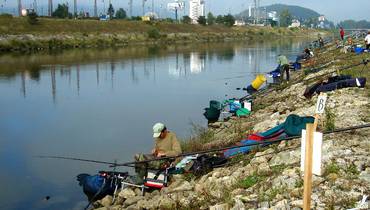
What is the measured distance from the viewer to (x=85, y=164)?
471 inches

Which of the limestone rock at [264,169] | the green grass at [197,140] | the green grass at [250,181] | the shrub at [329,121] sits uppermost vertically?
the shrub at [329,121]

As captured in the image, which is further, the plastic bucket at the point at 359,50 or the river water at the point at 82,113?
the plastic bucket at the point at 359,50

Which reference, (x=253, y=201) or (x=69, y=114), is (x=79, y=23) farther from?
(x=253, y=201)

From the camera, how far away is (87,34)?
6538 centimetres

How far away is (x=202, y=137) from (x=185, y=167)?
166 inches

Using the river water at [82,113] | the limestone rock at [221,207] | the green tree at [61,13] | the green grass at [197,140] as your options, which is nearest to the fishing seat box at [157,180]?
the river water at [82,113]

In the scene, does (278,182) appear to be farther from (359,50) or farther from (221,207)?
(359,50)

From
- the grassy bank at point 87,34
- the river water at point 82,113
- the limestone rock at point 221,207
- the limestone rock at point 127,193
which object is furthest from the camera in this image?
the grassy bank at point 87,34

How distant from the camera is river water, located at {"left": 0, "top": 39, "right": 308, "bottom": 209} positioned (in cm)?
1092

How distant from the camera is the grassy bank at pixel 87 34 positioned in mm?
56013

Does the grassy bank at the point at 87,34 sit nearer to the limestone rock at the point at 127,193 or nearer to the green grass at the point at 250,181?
the limestone rock at the point at 127,193

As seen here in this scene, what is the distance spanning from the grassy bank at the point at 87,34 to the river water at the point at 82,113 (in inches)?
789

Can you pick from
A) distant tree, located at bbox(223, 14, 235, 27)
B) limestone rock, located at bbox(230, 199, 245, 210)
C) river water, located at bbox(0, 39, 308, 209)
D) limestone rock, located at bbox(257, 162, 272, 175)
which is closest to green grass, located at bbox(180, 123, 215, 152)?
river water, located at bbox(0, 39, 308, 209)

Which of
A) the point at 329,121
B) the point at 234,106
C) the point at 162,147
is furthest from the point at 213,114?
the point at 329,121
